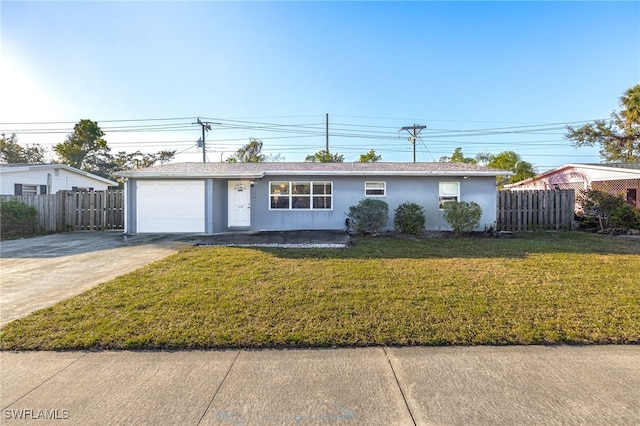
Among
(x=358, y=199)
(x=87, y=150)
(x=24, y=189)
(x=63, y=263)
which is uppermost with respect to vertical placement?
(x=87, y=150)

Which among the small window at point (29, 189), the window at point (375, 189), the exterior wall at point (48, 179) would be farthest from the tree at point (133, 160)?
the window at point (375, 189)

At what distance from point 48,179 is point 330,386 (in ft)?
71.2

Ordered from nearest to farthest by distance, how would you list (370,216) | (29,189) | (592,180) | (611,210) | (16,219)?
1. (370,216)
2. (611,210)
3. (16,219)
4. (592,180)
5. (29,189)

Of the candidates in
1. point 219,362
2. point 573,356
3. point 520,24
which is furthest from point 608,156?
point 219,362

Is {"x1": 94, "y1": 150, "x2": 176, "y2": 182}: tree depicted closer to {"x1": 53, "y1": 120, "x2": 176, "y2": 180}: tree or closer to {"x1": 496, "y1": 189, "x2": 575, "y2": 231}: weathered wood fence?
{"x1": 53, "y1": 120, "x2": 176, "y2": 180}: tree

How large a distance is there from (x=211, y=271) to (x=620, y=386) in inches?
235

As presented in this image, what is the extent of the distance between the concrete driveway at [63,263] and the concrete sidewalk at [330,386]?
217 cm

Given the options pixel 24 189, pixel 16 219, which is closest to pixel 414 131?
pixel 16 219

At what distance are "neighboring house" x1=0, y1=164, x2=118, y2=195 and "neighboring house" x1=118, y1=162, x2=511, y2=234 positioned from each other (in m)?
8.79

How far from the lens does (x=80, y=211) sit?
13.9m

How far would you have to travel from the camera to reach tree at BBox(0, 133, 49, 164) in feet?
109

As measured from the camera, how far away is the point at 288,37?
1253 cm

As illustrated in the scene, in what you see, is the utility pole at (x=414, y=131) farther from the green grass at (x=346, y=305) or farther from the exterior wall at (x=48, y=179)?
the exterior wall at (x=48, y=179)

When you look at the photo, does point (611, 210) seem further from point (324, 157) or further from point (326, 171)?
point (324, 157)
